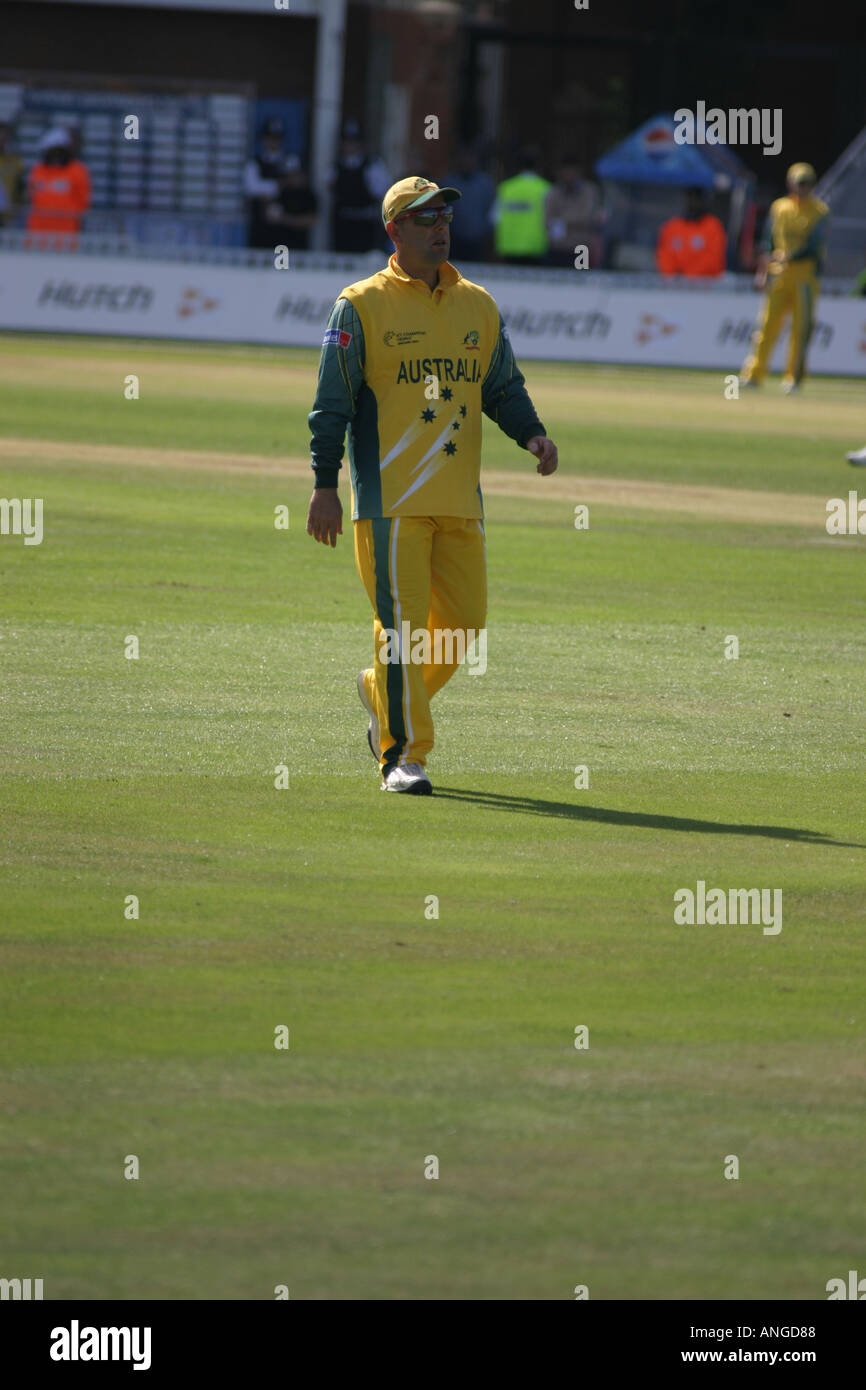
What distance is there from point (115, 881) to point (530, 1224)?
265cm

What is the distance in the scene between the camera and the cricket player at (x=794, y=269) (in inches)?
1054

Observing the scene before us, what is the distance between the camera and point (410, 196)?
814cm

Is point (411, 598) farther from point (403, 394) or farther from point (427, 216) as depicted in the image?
point (427, 216)

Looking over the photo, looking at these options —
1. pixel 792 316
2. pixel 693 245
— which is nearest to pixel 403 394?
pixel 792 316

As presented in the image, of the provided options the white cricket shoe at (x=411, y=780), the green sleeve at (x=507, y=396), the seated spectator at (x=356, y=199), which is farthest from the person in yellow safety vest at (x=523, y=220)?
the white cricket shoe at (x=411, y=780)

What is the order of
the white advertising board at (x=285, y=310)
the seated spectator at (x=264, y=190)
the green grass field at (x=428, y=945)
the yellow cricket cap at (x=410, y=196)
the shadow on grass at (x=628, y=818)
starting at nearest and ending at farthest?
the green grass field at (x=428, y=945)
the shadow on grass at (x=628, y=818)
the yellow cricket cap at (x=410, y=196)
the white advertising board at (x=285, y=310)
the seated spectator at (x=264, y=190)

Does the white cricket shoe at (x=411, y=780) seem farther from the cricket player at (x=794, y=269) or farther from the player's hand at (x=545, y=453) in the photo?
the cricket player at (x=794, y=269)

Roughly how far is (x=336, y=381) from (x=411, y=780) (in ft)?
4.93

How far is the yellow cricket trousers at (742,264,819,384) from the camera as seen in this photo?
27062 mm

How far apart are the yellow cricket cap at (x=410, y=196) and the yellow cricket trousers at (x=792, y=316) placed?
19451mm

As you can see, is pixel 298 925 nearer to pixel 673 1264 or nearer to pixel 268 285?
pixel 673 1264
